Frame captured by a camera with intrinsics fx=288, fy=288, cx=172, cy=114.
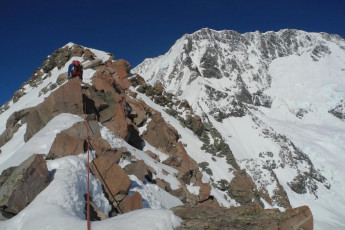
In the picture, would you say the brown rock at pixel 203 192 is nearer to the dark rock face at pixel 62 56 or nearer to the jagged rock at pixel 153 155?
the jagged rock at pixel 153 155

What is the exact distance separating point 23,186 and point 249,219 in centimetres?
660

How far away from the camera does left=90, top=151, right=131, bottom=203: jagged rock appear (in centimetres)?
1093

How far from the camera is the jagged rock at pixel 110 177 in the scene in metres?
10.9

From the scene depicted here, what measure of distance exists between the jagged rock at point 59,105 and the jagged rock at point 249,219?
30.8ft

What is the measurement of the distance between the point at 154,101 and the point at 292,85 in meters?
91.6

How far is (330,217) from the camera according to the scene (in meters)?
54.1

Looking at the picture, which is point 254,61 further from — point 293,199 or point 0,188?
point 0,188

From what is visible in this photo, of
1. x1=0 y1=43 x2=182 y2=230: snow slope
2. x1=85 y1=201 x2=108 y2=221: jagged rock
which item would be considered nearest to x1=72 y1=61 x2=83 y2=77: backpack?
x1=0 y1=43 x2=182 y2=230: snow slope

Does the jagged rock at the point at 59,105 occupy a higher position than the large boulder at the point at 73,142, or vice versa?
the jagged rock at the point at 59,105

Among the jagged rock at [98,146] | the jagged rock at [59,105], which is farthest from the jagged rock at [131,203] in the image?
the jagged rock at [59,105]

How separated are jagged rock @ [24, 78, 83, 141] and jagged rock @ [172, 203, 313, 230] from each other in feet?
30.8

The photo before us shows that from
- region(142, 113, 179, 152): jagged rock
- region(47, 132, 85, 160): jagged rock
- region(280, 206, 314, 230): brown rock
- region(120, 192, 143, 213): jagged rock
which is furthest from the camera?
region(142, 113, 179, 152): jagged rock

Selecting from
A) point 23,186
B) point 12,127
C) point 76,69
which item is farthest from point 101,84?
point 23,186

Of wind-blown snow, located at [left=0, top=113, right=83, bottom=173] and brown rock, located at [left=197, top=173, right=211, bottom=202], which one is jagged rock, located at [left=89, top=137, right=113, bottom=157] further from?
brown rock, located at [left=197, top=173, right=211, bottom=202]
